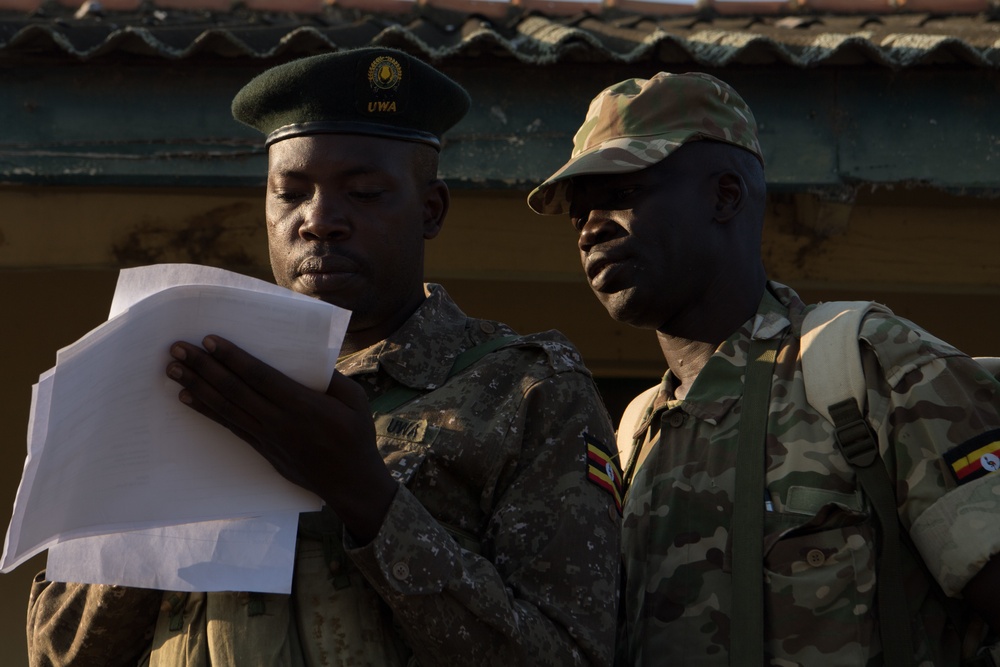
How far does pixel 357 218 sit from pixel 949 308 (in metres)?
3.03

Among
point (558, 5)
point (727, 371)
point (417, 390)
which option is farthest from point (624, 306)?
point (558, 5)

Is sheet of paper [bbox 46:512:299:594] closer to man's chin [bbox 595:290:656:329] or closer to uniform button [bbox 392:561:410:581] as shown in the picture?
uniform button [bbox 392:561:410:581]

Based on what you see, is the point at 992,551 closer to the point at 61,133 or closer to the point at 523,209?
the point at 523,209

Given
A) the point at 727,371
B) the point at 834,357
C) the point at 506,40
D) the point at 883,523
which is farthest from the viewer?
the point at 506,40

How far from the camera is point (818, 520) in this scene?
2.17 metres

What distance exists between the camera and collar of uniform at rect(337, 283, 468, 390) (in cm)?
205

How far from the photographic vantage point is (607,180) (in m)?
2.54

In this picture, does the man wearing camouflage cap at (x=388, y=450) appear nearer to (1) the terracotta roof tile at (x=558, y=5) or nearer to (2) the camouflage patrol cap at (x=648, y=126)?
(2) the camouflage patrol cap at (x=648, y=126)

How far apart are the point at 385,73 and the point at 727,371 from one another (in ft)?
2.61

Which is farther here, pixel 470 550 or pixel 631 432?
pixel 631 432

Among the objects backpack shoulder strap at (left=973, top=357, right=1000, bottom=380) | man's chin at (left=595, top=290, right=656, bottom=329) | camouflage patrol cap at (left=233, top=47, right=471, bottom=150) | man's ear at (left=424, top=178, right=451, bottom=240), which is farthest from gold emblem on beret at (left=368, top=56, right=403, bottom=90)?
backpack shoulder strap at (left=973, top=357, right=1000, bottom=380)

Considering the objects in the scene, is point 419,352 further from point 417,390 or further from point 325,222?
point 325,222

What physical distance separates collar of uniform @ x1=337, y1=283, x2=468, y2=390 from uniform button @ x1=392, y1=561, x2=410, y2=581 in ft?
1.25

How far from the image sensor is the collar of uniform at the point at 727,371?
94.6 inches
